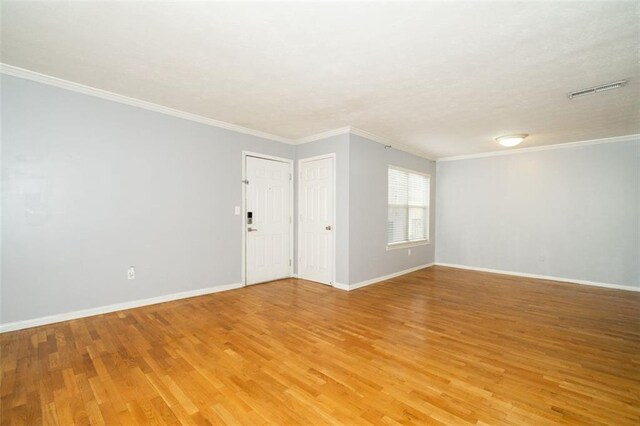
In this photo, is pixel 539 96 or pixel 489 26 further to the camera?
pixel 539 96

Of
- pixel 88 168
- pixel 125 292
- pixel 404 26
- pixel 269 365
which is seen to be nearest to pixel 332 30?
pixel 404 26

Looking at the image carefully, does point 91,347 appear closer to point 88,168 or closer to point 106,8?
point 88,168

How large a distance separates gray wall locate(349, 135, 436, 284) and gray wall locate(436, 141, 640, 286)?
183 centimetres

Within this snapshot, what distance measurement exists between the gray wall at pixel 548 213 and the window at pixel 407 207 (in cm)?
58

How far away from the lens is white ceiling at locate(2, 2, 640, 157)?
1982 millimetres

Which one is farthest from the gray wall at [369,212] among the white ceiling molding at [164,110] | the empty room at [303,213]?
the white ceiling molding at [164,110]

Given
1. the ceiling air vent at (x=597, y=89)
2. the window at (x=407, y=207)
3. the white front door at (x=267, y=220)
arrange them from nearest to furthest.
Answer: the ceiling air vent at (x=597, y=89) < the white front door at (x=267, y=220) < the window at (x=407, y=207)

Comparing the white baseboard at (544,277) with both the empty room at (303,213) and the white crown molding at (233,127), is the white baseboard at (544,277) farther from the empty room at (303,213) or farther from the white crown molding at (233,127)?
the white crown molding at (233,127)

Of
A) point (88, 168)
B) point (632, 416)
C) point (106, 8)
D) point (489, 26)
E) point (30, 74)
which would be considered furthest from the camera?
point (88, 168)

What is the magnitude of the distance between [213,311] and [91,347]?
1.22m

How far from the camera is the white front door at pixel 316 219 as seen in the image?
15.8ft

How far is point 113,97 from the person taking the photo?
341cm

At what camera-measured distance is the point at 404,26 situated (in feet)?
6.89

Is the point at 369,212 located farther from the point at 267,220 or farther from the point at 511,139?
the point at 511,139
